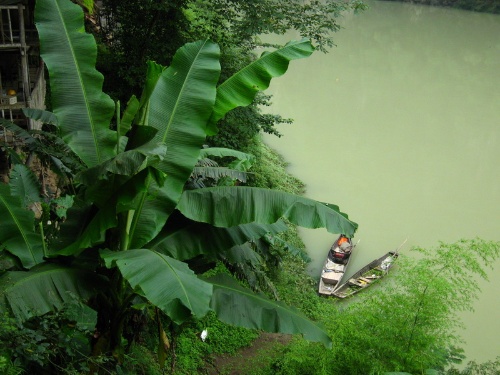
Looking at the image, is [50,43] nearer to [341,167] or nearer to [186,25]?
[186,25]

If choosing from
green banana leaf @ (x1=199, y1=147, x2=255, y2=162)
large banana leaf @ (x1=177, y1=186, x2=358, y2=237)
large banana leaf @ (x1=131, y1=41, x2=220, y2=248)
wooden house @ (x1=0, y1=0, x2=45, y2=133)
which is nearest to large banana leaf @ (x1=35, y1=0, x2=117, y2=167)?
large banana leaf @ (x1=131, y1=41, x2=220, y2=248)

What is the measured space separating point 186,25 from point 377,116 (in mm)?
8894

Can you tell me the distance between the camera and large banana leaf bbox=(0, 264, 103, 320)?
3100 millimetres

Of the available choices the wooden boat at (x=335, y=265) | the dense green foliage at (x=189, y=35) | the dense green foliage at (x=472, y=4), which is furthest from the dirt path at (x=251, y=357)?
the dense green foliage at (x=472, y=4)

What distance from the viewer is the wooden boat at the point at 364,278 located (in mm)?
9781

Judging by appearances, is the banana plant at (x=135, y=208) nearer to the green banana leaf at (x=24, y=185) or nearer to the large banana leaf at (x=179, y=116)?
the large banana leaf at (x=179, y=116)

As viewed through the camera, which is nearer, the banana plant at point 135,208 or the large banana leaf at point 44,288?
the large banana leaf at point 44,288

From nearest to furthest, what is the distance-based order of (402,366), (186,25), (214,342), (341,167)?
(402,366) < (214,342) < (186,25) < (341,167)

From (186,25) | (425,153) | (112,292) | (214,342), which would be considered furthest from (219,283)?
(425,153)

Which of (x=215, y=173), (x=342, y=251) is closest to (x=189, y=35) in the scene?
(x=342, y=251)

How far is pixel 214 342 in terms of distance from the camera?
748cm

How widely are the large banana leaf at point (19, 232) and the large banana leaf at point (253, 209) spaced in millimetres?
931

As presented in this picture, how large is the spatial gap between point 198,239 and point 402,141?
13.2 m

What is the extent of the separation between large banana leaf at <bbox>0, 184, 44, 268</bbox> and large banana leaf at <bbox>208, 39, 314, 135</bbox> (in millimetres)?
1364
